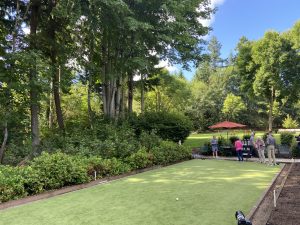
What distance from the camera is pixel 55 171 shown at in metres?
9.34

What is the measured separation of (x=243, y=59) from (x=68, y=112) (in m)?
24.7

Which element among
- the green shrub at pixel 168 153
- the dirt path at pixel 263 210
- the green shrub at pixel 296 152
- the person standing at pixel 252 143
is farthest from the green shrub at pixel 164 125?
the dirt path at pixel 263 210

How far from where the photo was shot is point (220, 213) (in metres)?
6.71

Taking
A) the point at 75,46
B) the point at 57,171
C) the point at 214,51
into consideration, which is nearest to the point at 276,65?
the point at 75,46

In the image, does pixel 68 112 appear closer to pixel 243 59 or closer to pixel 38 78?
pixel 38 78

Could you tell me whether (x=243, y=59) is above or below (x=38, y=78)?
above

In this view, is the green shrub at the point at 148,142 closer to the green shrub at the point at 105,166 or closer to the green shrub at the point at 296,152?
the green shrub at the point at 105,166

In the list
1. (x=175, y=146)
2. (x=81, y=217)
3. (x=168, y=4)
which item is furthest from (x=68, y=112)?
(x=81, y=217)

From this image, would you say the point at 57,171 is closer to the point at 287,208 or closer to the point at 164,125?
the point at 287,208

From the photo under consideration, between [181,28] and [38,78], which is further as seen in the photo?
[181,28]

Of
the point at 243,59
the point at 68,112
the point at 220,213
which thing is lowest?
the point at 220,213

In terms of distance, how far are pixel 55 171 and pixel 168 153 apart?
761 cm

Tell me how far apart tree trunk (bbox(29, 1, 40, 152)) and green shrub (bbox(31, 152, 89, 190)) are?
11.5 feet

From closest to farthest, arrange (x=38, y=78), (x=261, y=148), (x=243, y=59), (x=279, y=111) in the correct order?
(x=38, y=78) < (x=261, y=148) < (x=243, y=59) < (x=279, y=111)
